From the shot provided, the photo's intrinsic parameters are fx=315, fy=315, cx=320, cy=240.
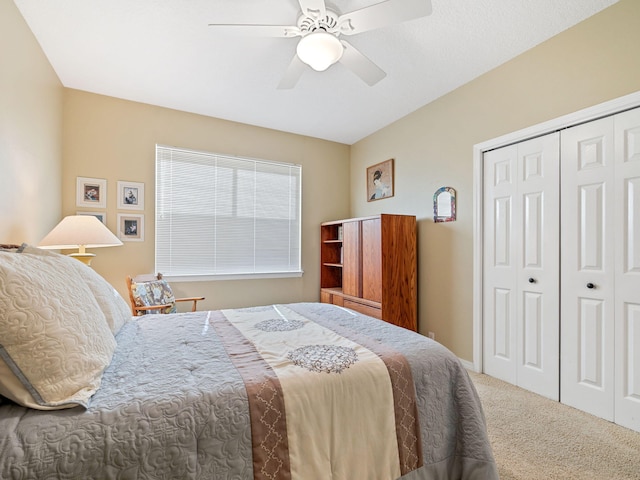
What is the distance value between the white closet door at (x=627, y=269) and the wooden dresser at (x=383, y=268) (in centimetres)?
168

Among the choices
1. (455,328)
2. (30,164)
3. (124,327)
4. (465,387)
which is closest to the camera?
(465,387)

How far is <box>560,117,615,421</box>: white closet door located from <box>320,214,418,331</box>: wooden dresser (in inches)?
54.0

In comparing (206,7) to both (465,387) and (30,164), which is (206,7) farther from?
(465,387)

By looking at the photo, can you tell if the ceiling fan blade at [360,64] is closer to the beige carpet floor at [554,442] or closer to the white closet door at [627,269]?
the white closet door at [627,269]

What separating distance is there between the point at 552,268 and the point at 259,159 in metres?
3.32

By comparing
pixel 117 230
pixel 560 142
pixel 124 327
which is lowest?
pixel 124 327

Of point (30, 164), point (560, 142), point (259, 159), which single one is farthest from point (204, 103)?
point (560, 142)

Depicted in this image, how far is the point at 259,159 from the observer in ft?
13.4

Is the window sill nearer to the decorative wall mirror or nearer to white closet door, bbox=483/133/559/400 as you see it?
the decorative wall mirror

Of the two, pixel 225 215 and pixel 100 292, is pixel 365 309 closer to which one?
pixel 225 215

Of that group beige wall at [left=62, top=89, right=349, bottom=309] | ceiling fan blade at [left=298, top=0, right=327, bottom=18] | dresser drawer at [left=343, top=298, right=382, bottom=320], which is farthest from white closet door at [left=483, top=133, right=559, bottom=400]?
beige wall at [left=62, top=89, right=349, bottom=309]

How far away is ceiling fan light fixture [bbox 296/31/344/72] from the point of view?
6.12ft

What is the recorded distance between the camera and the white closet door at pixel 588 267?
7.02ft

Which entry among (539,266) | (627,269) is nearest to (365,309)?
(539,266)
